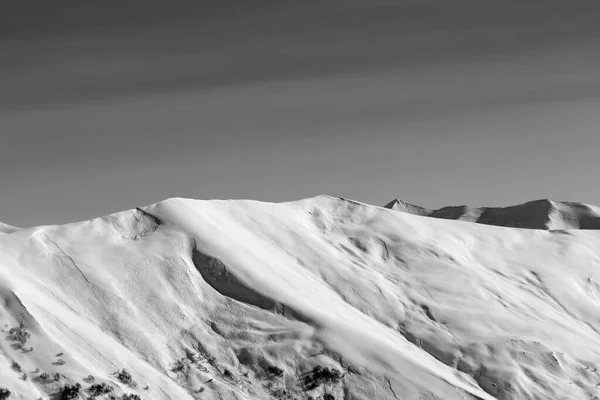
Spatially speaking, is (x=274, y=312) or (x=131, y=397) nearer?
(x=131, y=397)

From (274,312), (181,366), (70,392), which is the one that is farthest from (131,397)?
(274,312)

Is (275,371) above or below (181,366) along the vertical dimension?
below

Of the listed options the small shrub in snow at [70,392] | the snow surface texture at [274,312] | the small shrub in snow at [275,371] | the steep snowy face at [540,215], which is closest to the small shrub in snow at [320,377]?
the snow surface texture at [274,312]

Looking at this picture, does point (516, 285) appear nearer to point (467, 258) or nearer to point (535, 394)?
point (467, 258)

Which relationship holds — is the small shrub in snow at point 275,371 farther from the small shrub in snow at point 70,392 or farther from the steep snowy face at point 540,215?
the steep snowy face at point 540,215

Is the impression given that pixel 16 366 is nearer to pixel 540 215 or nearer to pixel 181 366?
pixel 181 366

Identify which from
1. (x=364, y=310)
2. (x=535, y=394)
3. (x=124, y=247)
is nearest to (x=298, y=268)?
(x=364, y=310)
